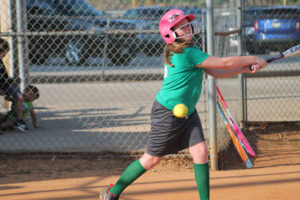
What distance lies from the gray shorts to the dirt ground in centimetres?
78

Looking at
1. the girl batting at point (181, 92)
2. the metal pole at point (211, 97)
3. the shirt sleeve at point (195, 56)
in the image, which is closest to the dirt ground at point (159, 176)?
the metal pole at point (211, 97)

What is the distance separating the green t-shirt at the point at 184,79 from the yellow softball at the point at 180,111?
0.05 metres

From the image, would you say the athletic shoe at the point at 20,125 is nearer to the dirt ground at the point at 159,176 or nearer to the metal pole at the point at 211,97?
the dirt ground at the point at 159,176

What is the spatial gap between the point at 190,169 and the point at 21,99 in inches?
118

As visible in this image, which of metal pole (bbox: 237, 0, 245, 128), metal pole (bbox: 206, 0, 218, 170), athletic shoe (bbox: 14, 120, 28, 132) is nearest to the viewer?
metal pole (bbox: 206, 0, 218, 170)

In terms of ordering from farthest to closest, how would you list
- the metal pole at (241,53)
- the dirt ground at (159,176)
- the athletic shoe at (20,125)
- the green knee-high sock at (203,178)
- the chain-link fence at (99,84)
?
the athletic shoe at (20,125) < the metal pole at (241,53) < the chain-link fence at (99,84) < the dirt ground at (159,176) < the green knee-high sock at (203,178)

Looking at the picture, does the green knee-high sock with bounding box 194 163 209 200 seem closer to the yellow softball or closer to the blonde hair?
the yellow softball

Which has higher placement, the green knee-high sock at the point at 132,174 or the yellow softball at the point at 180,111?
the yellow softball at the point at 180,111

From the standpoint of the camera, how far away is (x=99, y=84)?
1161 centimetres

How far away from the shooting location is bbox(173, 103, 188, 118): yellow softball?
357 centimetres

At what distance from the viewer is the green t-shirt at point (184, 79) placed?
11.7 ft

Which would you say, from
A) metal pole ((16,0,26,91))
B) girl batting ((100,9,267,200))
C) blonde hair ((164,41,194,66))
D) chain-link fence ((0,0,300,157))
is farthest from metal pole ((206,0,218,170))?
metal pole ((16,0,26,91))

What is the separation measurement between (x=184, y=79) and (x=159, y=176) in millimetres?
1754

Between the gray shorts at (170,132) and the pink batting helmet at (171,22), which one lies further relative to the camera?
the gray shorts at (170,132)
